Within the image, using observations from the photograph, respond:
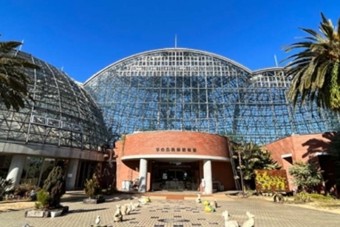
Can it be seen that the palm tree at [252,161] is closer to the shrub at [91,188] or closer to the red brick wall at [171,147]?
the red brick wall at [171,147]

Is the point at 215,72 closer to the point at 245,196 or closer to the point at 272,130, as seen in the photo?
the point at 272,130

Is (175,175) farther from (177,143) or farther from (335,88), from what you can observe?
(335,88)

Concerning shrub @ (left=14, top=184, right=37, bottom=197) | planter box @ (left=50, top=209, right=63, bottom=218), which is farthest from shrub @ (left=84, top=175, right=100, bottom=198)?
shrub @ (left=14, top=184, right=37, bottom=197)

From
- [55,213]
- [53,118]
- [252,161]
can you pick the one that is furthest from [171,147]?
[55,213]

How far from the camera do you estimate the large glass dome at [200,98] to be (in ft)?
129

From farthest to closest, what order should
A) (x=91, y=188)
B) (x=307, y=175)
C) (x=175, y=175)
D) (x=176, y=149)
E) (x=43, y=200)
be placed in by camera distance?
(x=175, y=175)
(x=176, y=149)
(x=307, y=175)
(x=91, y=188)
(x=43, y=200)

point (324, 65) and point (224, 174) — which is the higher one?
point (324, 65)

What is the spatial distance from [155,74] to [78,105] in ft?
47.9

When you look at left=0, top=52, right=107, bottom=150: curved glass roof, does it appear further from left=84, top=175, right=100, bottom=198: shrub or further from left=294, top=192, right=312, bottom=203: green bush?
left=294, top=192, right=312, bottom=203: green bush

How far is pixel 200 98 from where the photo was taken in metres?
39.7

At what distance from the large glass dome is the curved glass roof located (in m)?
7.07

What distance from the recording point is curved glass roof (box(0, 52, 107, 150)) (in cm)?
2427

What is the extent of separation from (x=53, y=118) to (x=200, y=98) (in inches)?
903

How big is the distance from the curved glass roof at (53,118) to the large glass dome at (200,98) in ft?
23.2
